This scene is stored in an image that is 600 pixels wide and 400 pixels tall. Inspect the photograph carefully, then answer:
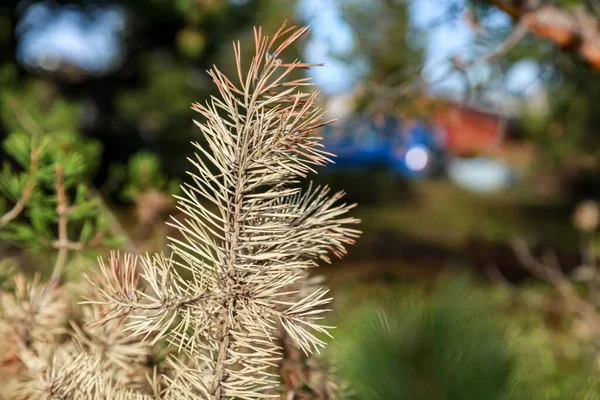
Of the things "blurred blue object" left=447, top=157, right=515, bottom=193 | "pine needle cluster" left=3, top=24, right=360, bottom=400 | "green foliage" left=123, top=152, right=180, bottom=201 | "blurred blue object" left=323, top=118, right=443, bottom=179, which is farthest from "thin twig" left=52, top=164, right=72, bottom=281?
"blurred blue object" left=447, top=157, right=515, bottom=193

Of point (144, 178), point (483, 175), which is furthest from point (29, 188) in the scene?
point (483, 175)

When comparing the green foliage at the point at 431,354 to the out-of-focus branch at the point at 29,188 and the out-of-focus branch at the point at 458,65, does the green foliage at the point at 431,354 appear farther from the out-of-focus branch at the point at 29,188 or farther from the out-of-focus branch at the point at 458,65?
the out-of-focus branch at the point at 458,65

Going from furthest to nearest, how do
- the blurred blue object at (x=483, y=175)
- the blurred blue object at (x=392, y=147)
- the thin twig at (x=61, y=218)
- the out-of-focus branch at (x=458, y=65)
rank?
the blurred blue object at (x=483, y=175) < the blurred blue object at (x=392, y=147) < the out-of-focus branch at (x=458, y=65) < the thin twig at (x=61, y=218)

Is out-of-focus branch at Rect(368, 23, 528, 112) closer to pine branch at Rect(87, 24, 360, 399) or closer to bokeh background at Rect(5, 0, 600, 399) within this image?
bokeh background at Rect(5, 0, 600, 399)

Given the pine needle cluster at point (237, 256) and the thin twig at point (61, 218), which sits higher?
the pine needle cluster at point (237, 256)

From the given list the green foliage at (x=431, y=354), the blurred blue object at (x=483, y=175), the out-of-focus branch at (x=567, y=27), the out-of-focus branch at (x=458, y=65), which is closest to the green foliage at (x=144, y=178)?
the out-of-focus branch at (x=458, y=65)

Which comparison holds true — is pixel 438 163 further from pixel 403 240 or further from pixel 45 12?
pixel 45 12

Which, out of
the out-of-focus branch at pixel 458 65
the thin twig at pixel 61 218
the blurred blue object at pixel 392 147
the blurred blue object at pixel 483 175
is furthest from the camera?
the blurred blue object at pixel 483 175
